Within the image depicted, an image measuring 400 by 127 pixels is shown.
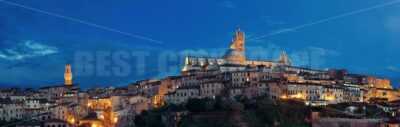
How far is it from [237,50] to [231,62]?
3904 mm

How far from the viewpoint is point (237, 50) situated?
227 feet

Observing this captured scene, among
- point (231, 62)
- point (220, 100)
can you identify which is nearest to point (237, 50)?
point (231, 62)

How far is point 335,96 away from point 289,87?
17.4 feet

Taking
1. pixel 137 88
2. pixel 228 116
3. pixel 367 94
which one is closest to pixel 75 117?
pixel 137 88

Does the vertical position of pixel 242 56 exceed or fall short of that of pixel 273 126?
it exceeds it

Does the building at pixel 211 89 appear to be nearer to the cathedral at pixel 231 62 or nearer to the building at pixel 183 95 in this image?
the building at pixel 183 95

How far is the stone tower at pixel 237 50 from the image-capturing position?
66.4m

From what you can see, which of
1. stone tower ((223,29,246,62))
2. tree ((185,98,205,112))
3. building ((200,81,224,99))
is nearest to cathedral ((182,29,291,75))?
stone tower ((223,29,246,62))

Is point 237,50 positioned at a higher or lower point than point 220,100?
higher

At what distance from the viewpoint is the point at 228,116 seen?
143 feet

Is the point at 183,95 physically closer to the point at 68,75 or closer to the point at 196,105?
the point at 196,105

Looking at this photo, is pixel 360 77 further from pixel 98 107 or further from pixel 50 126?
pixel 50 126

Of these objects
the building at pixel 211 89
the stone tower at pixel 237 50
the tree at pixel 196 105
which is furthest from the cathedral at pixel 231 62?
the tree at pixel 196 105

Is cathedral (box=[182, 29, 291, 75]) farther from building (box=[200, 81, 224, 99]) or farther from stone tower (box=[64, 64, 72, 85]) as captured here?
stone tower (box=[64, 64, 72, 85])
